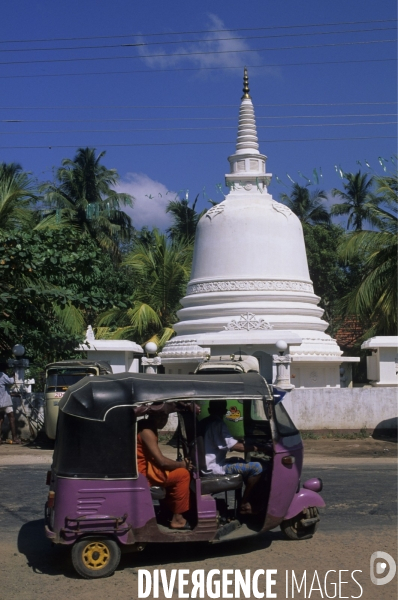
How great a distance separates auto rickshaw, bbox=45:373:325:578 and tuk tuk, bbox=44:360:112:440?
8.41 meters

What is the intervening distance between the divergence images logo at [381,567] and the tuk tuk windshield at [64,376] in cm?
944

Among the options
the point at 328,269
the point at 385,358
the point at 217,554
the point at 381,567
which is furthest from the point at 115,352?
the point at 328,269

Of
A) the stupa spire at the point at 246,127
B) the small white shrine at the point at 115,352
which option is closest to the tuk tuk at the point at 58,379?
the small white shrine at the point at 115,352

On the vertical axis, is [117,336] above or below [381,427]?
above

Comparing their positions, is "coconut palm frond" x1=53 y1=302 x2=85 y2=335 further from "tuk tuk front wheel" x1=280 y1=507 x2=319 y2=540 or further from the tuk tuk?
"tuk tuk front wheel" x1=280 y1=507 x2=319 y2=540

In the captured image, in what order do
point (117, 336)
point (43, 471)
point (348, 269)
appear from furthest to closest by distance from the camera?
1. point (348, 269)
2. point (117, 336)
3. point (43, 471)

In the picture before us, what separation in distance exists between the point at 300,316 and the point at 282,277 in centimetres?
134

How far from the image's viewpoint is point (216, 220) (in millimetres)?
22953

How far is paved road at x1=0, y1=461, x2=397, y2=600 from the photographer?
5968 millimetres

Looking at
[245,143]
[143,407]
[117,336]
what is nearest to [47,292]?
[143,407]

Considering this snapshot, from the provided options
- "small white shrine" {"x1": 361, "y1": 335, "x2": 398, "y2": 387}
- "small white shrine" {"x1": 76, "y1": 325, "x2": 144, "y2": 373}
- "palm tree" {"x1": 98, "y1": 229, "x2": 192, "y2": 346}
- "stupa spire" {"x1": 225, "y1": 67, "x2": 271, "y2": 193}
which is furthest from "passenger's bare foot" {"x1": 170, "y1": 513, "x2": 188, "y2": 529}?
"palm tree" {"x1": 98, "y1": 229, "x2": 192, "y2": 346}

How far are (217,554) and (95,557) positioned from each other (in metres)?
1.20

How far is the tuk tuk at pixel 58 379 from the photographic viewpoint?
14969 millimetres

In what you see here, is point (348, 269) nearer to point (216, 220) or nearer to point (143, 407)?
point (216, 220)
